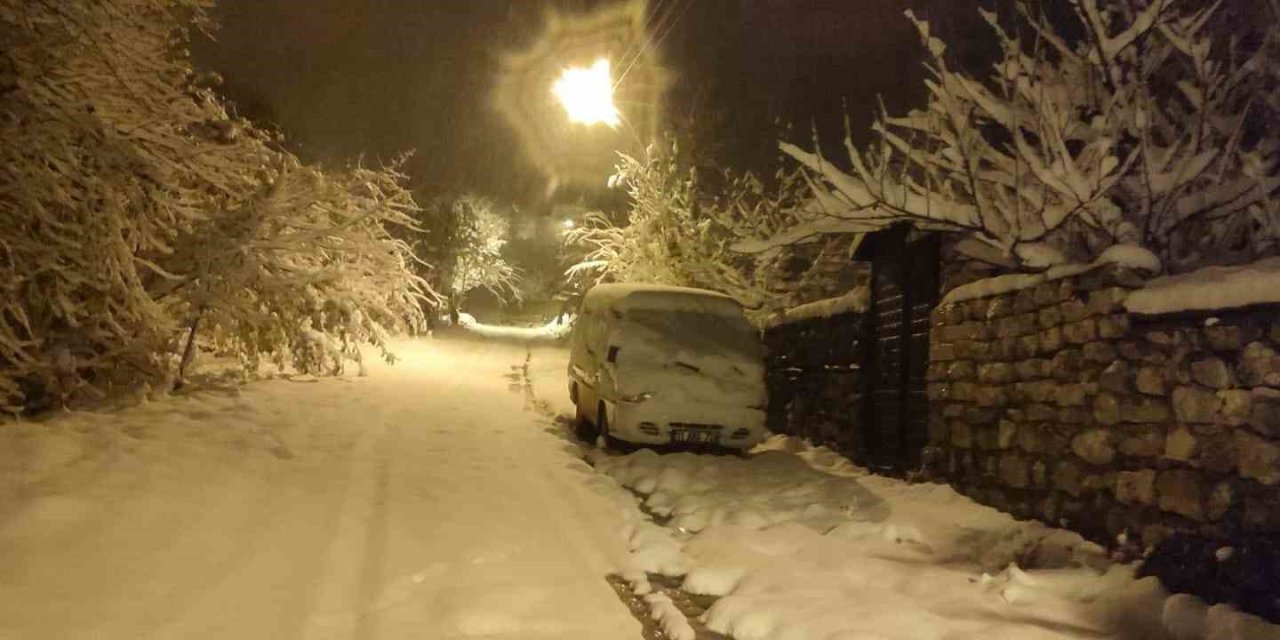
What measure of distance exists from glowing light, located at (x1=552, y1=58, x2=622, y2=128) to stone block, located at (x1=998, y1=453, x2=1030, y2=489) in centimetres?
1044

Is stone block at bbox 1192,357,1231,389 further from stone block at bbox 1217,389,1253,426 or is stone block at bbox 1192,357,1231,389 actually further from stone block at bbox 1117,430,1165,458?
stone block at bbox 1117,430,1165,458

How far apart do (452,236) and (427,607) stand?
33195 millimetres

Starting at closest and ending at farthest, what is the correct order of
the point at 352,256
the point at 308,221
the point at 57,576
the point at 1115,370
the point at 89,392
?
the point at 57,576 → the point at 1115,370 → the point at 89,392 → the point at 308,221 → the point at 352,256

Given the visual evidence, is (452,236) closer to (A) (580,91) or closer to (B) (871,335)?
(A) (580,91)

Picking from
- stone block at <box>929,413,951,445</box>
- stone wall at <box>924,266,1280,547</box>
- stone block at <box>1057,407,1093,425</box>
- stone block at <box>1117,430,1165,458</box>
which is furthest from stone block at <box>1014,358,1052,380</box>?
stone block at <box>929,413,951,445</box>

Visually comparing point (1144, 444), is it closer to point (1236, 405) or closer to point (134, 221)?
point (1236, 405)

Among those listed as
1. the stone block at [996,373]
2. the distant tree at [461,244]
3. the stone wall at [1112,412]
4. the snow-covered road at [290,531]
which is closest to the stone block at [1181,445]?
the stone wall at [1112,412]

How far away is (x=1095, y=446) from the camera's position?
253 inches

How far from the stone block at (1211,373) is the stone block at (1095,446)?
2.92 ft

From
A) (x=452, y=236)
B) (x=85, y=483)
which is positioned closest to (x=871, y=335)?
(x=85, y=483)

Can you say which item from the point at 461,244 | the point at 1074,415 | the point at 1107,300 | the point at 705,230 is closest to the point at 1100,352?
the point at 1107,300

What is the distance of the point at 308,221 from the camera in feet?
42.5

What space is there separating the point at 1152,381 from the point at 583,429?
311 inches

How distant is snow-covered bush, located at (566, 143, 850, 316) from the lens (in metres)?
17.1
